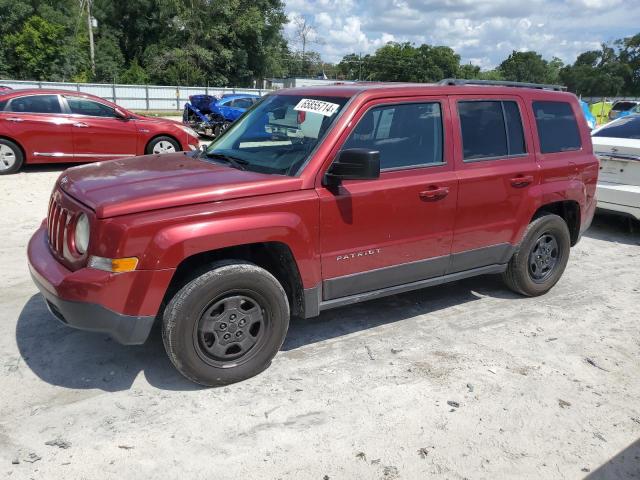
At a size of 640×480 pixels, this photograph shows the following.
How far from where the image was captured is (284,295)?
11.8ft

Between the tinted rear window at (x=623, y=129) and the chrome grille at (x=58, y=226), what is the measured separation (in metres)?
7.48

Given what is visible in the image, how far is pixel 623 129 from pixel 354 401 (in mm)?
6796

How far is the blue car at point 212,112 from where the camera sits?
18344 mm

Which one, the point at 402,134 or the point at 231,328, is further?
the point at 402,134

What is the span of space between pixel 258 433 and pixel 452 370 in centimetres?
149

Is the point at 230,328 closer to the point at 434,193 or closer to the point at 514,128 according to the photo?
the point at 434,193

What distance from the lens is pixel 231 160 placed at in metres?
4.00

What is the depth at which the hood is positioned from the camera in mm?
3107

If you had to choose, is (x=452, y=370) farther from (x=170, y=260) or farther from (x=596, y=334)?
(x=170, y=260)

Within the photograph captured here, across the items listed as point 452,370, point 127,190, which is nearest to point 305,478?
point 452,370

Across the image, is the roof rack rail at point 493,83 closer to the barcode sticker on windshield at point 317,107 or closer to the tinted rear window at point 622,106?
the barcode sticker on windshield at point 317,107

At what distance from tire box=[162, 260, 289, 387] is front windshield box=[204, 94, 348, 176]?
801 mm

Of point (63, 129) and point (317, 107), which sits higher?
point (317, 107)

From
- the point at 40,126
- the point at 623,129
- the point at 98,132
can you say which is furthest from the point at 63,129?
the point at 623,129
